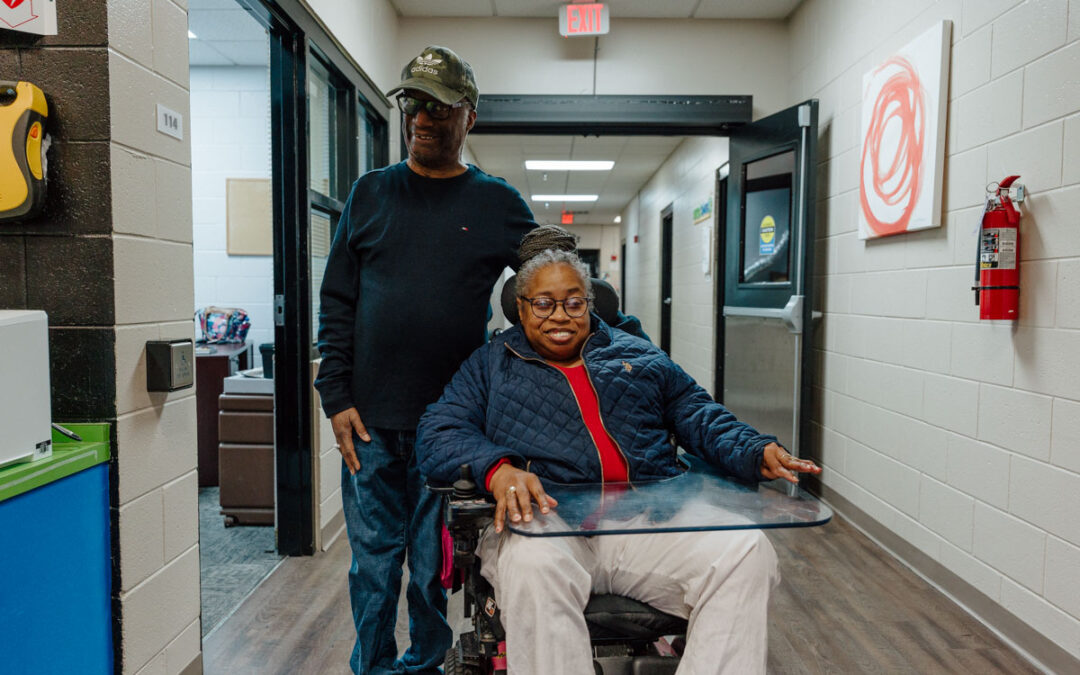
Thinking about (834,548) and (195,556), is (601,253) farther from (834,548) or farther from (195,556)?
(195,556)

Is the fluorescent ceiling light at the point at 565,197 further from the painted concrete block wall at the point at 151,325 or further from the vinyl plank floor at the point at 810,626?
the painted concrete block wall at the point at 151,325

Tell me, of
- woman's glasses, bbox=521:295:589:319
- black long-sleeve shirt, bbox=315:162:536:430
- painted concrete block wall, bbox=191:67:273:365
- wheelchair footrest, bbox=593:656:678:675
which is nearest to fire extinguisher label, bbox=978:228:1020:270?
woman's glasses, bbox=521:295:589:319

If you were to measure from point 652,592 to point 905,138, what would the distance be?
230 cm

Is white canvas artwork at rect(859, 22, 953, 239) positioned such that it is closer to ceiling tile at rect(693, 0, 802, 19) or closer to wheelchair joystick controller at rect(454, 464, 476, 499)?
ceiling tile at rect(693, 0, 802, 19)

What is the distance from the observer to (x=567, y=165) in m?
8.17

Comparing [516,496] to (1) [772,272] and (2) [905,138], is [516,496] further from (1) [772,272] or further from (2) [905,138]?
(1) [772,272]

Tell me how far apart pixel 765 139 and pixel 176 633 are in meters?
3.49

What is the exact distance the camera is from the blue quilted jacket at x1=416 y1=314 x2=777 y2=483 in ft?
4.79

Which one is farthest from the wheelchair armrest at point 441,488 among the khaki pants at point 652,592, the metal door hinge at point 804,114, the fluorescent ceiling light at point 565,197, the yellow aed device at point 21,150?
the fluorescent ceiling light at point 565,197

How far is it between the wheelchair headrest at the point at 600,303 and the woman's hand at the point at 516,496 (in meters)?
0.52

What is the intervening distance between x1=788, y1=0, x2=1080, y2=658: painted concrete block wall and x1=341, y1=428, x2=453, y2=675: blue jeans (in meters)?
1.75

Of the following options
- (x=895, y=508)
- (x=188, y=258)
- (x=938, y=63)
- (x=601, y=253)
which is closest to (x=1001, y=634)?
(x=895, y=508)

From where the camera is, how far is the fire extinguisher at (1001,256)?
6.90 feet

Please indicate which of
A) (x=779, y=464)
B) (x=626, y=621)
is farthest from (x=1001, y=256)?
(x=626, y=621)
